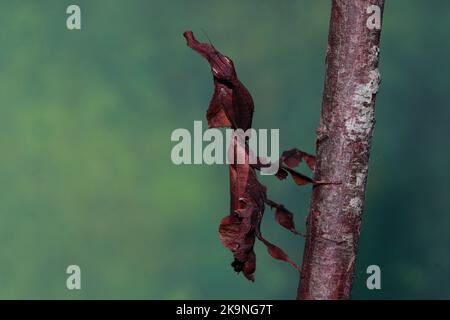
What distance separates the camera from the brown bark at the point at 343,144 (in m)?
0.94

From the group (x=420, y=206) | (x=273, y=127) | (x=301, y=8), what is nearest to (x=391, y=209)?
(x=420, y=206)

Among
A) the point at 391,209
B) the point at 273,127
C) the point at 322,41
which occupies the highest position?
the point at 322,41

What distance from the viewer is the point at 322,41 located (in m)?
1.50

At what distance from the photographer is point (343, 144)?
3.10 ft

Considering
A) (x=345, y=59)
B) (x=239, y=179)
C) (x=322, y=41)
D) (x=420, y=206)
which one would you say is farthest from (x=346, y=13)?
(x=420, y=206)

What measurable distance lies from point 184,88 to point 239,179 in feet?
1.82

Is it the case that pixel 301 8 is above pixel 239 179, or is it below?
above

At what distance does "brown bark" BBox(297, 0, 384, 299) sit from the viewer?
94 cm
